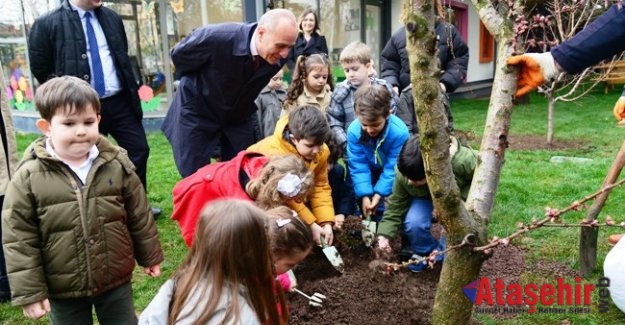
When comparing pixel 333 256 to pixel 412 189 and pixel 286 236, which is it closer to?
pixel 412 189

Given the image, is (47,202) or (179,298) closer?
(179,298)

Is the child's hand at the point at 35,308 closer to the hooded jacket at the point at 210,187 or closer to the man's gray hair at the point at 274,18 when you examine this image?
A: the hooded jacket at the point at 210,187

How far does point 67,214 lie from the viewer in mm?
2029

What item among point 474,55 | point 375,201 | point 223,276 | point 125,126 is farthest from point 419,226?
point 474,55

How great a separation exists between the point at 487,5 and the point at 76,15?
9.15 feet

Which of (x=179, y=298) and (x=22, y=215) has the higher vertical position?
(x=22, y=215)

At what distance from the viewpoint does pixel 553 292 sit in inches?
112

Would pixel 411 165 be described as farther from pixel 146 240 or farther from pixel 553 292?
pixel 146 240

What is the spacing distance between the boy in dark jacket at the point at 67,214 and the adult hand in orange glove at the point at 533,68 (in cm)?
151

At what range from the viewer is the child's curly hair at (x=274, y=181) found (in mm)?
2512

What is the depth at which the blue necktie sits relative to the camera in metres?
3.82

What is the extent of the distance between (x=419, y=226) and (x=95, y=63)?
2.41m

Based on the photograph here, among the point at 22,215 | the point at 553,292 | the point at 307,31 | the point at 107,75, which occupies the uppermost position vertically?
the point at 307,31

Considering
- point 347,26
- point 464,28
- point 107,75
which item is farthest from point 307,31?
point 464,28
